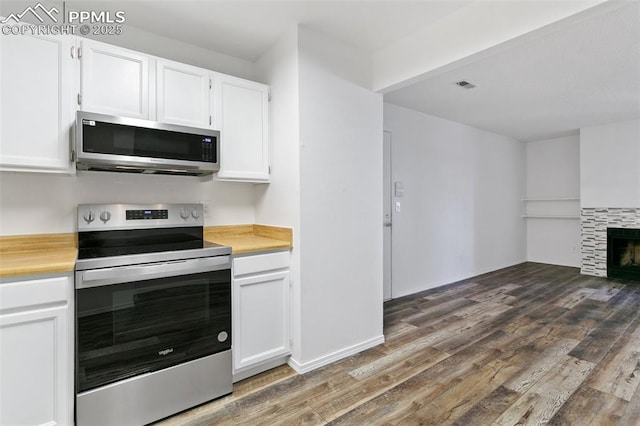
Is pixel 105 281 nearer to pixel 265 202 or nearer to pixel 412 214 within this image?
pixel 265 202

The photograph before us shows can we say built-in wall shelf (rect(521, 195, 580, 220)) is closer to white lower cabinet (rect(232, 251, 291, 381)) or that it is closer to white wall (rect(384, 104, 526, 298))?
white wall (rect(384, 104, 526, 298))

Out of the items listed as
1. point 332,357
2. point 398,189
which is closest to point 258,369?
point 332,357

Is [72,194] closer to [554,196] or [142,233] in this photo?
[142,233]

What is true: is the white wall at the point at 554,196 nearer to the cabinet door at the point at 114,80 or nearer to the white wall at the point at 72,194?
the white wall at the point at 72,194

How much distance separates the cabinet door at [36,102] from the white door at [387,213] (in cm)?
313

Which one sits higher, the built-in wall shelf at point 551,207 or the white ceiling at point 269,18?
the white ceiling at point 269,18

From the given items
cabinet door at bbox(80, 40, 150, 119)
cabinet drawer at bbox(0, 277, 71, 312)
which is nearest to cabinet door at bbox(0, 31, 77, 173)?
cabinet door at bbox(80, 40, 150, 119)

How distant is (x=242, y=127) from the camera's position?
242 cm

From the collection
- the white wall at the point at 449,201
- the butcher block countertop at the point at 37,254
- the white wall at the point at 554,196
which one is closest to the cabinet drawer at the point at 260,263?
the butcher block countertop at the point at 37,254

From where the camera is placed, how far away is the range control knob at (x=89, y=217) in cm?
207

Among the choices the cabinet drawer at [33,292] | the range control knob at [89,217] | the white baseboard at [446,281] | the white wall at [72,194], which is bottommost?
the white baseboard at [446,281]

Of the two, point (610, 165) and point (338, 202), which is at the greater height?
point (610, 165)

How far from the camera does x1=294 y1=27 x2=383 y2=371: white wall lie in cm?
232

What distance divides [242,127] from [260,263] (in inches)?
41.0
